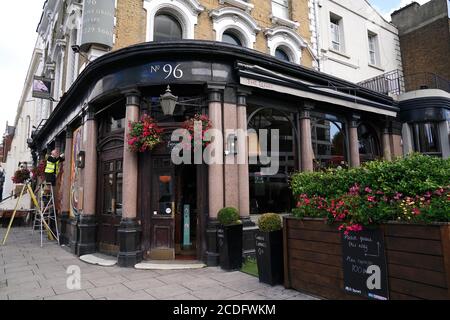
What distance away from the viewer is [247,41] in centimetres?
1126

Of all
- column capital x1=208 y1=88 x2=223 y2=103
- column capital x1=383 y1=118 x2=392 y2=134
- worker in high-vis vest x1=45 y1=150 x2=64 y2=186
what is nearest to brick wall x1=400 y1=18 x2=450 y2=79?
column capital x1=383 y1=118 x2=392 y2=134

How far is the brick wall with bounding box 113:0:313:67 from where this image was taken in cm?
941

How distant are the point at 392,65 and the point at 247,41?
9.95 metres

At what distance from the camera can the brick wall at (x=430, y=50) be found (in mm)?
16609

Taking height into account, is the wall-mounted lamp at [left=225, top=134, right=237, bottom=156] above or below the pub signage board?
below

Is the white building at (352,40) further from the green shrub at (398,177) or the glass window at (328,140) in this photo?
the green shrub at (398,177)

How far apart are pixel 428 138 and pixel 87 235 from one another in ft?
45.8

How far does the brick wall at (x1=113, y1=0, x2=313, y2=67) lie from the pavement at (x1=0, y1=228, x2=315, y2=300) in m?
6.26

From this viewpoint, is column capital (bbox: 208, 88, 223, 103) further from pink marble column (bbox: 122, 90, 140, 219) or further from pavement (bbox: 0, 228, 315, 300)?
pavement (bbox: 0, 228, 315, 300)

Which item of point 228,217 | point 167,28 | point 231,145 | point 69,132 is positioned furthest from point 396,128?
point 69,132

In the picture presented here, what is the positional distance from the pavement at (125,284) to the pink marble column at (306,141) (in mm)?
4509

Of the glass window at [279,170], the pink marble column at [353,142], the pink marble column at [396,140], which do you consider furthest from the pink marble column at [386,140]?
the glass window at [279,170]

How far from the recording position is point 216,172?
7.88 metres

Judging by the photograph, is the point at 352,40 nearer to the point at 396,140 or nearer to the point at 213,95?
the point at 396,140
